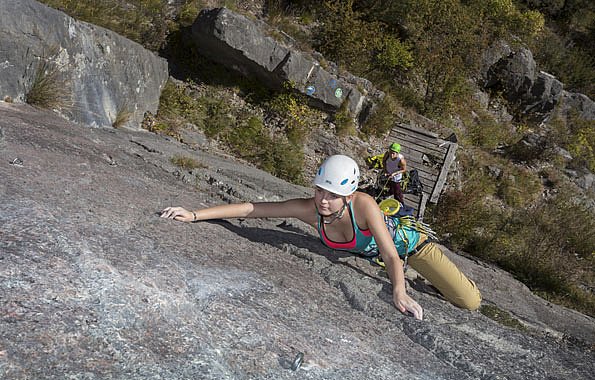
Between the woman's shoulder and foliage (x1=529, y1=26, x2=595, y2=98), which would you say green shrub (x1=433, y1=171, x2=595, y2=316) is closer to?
the woman's shoulder

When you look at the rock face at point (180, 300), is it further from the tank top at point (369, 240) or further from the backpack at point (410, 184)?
the backpack at point (410, 184)

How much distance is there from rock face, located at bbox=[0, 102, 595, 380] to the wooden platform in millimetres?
6603

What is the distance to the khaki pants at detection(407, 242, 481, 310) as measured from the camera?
4.09 meters

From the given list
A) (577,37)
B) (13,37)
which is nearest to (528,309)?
(13,37)

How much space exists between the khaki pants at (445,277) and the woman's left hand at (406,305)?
95 centimetres

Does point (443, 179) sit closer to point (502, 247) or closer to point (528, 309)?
point (502, 247)

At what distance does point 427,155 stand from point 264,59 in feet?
14.9

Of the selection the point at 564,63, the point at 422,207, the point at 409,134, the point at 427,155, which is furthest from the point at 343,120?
the point at 564,63

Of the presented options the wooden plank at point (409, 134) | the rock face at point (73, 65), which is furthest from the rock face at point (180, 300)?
the wooden plank at point (409, 134)

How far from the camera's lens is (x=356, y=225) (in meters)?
3.59

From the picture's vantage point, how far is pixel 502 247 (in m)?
9.35

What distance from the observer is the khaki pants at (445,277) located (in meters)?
4.09

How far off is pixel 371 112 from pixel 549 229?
4.83 meters

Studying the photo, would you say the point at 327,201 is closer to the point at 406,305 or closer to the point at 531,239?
the point at 406,305
